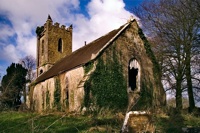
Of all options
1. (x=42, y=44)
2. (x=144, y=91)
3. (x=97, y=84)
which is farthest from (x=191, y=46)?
(x=42, y=44)

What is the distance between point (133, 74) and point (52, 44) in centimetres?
1626

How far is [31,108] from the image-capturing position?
29.5m

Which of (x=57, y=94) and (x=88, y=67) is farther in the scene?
(x=57, y=94)

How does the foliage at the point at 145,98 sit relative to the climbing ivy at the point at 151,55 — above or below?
below

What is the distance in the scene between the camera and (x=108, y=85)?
18141 millimetres

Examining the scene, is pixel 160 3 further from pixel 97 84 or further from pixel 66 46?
pixel 66 46

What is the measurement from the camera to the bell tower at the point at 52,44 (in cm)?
3281

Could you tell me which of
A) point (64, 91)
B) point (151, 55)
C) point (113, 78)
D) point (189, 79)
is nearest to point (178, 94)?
point (189, 79)

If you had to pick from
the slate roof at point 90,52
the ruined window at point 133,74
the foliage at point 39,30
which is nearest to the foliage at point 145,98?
the ruined window at point 133,74

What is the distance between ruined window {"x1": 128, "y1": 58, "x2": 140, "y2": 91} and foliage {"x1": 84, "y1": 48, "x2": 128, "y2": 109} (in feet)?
4.46

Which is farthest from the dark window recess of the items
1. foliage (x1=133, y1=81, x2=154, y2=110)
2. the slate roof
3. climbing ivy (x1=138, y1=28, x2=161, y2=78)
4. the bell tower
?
the bell tower

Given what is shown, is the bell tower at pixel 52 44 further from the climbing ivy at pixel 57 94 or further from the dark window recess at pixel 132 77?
the dark window recess at pixel 132 77

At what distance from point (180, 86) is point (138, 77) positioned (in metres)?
3.96

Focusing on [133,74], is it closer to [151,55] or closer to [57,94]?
[151,55]
